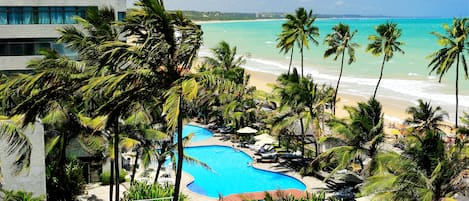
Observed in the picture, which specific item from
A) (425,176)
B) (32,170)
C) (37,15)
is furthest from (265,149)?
(425,176)

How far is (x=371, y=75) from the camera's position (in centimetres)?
7669

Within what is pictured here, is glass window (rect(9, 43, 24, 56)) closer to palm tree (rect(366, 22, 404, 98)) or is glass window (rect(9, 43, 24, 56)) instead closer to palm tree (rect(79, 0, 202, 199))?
palm tree (rect(79, 0, 202, 199))

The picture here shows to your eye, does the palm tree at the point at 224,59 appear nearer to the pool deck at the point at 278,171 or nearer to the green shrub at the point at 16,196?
the pool deck at the point at 278,171

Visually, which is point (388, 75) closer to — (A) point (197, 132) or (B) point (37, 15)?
(A) point (197, 132)

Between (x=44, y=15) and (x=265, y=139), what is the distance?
15.5m

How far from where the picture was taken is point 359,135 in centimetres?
2320

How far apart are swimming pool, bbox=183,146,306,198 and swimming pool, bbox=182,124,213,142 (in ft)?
13.5

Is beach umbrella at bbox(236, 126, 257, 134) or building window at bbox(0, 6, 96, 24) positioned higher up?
building window at bbox(0, 6, 96, 24)

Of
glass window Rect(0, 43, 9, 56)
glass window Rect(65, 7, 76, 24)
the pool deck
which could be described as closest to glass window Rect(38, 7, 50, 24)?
glass window Rect(65, 7, 76, 24)

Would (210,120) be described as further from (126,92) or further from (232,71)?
(126,92)

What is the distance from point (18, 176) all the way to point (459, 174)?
1456 cm

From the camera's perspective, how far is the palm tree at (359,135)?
22969 mm

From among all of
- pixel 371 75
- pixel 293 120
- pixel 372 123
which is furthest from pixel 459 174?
pixel 371 75

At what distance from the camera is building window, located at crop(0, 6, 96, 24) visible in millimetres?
29141
